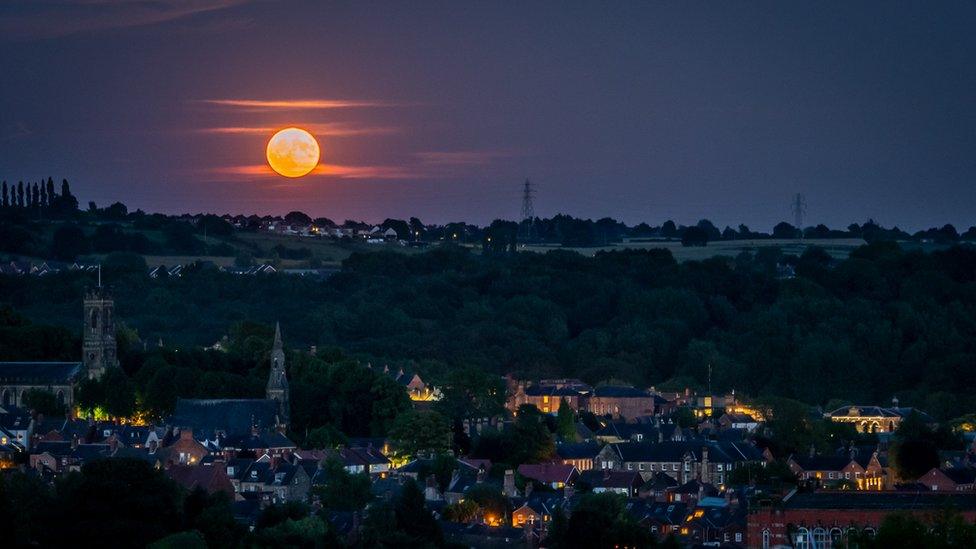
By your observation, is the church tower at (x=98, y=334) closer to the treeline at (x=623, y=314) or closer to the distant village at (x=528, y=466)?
the distant village at (x=528, y=466)

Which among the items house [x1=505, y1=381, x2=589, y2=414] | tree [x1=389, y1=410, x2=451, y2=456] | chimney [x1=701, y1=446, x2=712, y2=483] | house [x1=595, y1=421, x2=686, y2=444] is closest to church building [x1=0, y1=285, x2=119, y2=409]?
tree [x1=389, y1=410, x2=451, y2=456]

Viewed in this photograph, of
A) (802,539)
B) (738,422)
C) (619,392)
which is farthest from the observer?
(619,392)

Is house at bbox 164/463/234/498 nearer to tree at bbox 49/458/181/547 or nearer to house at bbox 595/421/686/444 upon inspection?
tree at bbox 49/458/181/547

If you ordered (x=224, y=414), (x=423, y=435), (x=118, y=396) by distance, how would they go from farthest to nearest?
1. (x=118, y=396)
2. (x=224, y=414)
3. (x=423, y=435)

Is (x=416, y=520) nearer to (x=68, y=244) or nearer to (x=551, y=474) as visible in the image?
(x=551, y=474)

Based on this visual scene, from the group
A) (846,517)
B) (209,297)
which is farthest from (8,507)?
(209,297)

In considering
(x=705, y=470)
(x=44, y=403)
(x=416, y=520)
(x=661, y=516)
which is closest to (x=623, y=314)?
(x=44, y=403)

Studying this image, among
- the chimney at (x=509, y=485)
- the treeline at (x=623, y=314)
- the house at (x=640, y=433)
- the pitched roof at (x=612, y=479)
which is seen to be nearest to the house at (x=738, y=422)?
the house at (x=640, y=433)
